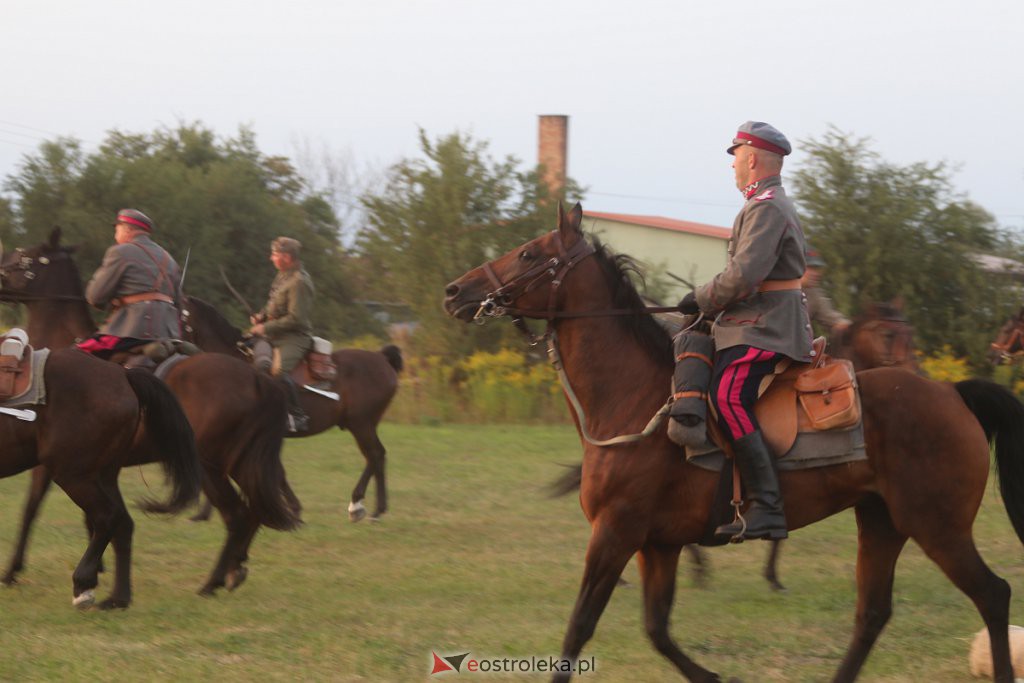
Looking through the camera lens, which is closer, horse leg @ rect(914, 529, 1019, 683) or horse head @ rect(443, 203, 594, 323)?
horse leg @ rect(914, 529, 1019, 683)

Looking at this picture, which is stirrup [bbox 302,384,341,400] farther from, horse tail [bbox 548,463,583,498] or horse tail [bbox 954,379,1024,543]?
horse tail [bbox 954,379,1024,543]

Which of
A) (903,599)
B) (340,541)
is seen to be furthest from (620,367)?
(340,541)

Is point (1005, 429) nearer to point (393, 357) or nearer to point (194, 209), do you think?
point (393, 357)

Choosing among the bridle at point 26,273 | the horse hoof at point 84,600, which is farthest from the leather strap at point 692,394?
the bridle at point 26,273

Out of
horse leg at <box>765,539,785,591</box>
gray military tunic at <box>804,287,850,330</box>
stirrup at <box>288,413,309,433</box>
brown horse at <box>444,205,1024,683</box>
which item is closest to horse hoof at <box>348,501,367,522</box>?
stirrup at <box>288,413,309,433</box>

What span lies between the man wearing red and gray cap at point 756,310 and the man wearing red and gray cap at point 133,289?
4594 mm

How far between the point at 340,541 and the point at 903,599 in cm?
467

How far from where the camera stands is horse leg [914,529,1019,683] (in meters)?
5.64

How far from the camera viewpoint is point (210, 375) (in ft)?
28.5

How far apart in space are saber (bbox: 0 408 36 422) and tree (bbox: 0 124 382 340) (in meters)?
17.6

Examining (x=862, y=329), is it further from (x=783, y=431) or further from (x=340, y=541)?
(x=340, y=541)

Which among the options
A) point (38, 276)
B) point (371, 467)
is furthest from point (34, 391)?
point (371, 467)

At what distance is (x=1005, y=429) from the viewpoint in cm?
602

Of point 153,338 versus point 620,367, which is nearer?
point 620,367
